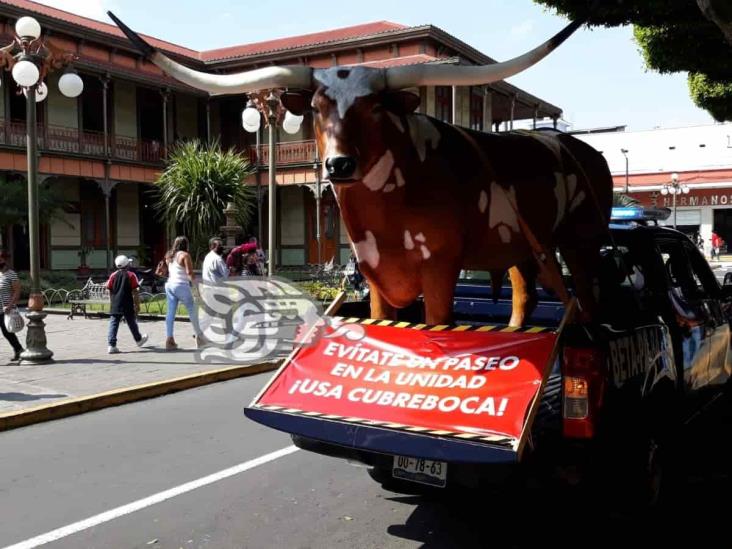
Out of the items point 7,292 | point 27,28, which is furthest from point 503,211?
point 27,28

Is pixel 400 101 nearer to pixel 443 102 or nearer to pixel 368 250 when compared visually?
pixel 368 250

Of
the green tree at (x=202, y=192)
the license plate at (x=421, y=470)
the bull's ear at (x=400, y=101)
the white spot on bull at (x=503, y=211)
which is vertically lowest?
the license plate at (x=421, y=470)

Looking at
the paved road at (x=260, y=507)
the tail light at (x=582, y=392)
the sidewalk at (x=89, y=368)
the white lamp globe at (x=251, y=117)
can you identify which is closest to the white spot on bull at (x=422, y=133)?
the tail light at (x=582, y=392)

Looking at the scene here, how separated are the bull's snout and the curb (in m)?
5.20

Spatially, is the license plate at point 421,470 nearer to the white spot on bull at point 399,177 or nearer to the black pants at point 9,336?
the white spot on bull at point 399,177

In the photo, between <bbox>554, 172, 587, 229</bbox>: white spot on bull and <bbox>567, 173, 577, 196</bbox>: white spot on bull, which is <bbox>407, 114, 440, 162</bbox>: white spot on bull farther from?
<bbox>567, 173, 577, 196</bbox>: white spot on bull

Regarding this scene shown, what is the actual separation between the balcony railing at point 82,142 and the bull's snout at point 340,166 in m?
22.6

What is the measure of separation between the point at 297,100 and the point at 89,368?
23.7 ft

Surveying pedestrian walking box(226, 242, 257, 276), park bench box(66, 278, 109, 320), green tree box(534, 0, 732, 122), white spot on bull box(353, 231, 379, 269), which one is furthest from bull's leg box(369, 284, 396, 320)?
park bench box(66, 278, 109, 320)

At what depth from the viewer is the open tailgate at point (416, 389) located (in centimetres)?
326

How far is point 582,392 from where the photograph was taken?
10.9ft

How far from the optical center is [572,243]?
15.0ft

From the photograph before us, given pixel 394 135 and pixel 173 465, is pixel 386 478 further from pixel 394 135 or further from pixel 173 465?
pixel 394 135

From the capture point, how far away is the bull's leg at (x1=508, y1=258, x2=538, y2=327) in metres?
4.91
